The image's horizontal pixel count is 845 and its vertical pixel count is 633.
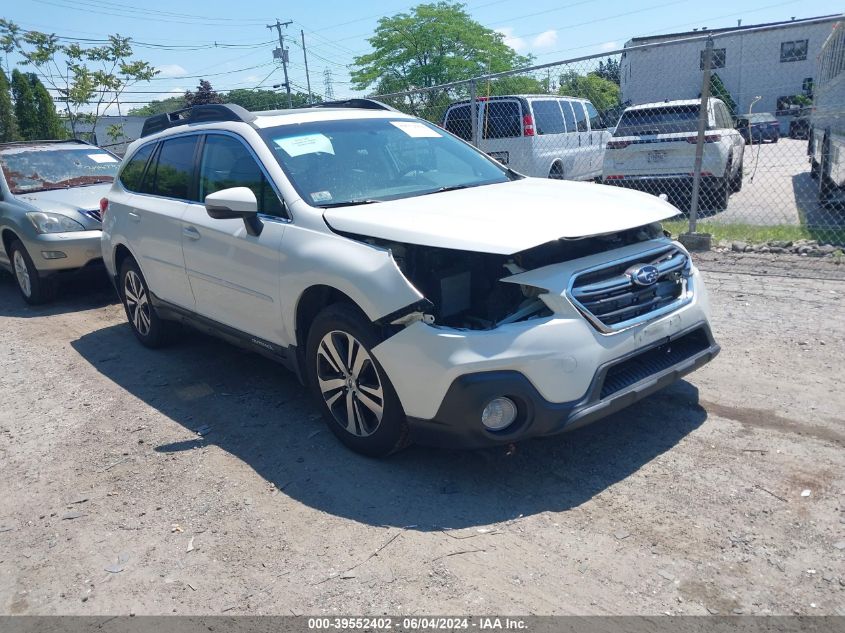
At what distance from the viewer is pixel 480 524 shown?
3262mm

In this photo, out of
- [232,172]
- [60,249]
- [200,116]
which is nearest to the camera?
[232,172]

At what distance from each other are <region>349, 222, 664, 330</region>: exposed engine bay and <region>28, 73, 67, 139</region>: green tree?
2555 centimetres

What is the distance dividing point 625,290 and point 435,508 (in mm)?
1460

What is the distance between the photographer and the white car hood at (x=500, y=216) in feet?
11.1

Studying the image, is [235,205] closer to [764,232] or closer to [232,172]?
[232,172]

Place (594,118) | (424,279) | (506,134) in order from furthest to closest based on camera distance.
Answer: (594,118) < (506,134) < (424,279)

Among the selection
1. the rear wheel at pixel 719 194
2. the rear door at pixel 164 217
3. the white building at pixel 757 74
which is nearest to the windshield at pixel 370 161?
the rear door at pixel 164 217

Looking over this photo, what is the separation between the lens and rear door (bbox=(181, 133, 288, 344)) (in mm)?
4223

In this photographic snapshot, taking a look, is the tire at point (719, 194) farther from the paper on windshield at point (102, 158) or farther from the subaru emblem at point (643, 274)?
the paper on windshield at point (102, 158)

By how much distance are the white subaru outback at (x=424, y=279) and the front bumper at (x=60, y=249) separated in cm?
344

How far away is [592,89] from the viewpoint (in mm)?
13734

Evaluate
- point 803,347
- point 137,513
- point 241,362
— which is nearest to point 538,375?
point 137,513

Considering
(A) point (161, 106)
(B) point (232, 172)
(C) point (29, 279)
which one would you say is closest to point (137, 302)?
(B) point (232, 172)

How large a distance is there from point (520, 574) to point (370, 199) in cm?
230
